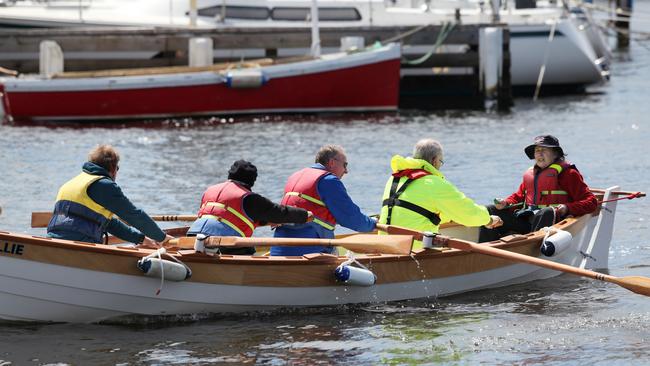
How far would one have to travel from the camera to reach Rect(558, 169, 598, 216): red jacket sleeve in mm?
14062

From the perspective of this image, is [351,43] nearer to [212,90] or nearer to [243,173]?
[212,90]

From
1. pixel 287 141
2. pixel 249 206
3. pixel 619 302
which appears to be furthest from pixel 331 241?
pixel 287 141

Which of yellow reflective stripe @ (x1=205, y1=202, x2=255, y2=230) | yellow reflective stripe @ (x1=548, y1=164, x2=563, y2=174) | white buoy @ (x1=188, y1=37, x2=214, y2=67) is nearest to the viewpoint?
yellow reflective stripe @ (x1=205, y1=202, x2=255, y2=230)

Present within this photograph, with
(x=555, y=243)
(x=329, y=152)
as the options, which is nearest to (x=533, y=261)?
(x=555, y=243)

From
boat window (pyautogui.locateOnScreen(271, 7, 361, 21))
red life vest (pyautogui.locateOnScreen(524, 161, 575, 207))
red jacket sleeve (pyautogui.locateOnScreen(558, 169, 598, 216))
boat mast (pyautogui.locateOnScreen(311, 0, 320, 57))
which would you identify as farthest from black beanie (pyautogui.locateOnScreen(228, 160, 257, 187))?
boat window (pyautogui.locateOnScreen(271, 7, 361, 21))

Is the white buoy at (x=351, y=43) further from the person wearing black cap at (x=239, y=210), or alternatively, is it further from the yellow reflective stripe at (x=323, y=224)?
the person wearing black cap at (x=239, y=210)

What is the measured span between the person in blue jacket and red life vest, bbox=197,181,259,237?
0.54 metres

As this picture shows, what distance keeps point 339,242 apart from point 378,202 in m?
7.35

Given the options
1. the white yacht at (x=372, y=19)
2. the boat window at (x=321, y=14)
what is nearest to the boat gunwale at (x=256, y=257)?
the white yacht at (x=372, y=19)

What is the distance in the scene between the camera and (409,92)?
3347cm

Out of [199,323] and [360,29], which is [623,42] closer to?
[360,29]

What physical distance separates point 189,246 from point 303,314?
4.36ft

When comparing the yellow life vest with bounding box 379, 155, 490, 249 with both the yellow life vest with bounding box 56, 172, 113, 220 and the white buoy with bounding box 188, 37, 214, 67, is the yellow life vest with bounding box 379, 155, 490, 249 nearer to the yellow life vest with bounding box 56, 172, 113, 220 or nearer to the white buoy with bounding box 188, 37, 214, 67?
the yellow life vest with bounding box 56, 172, 113, 220

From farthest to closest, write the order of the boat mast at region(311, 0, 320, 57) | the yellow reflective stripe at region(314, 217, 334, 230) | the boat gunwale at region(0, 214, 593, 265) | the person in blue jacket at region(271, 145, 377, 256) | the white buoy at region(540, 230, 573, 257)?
the boat mast at region(311, 0, 320, 57) < the white buoy at region(540, 230, 573, 257) < the yellow reflective stripe at region(314, 217, 334, 230) < the person in blue jacket at region(271, 145, 377, 256) < the boat gunwale at region(0, 214, 593, 265)
